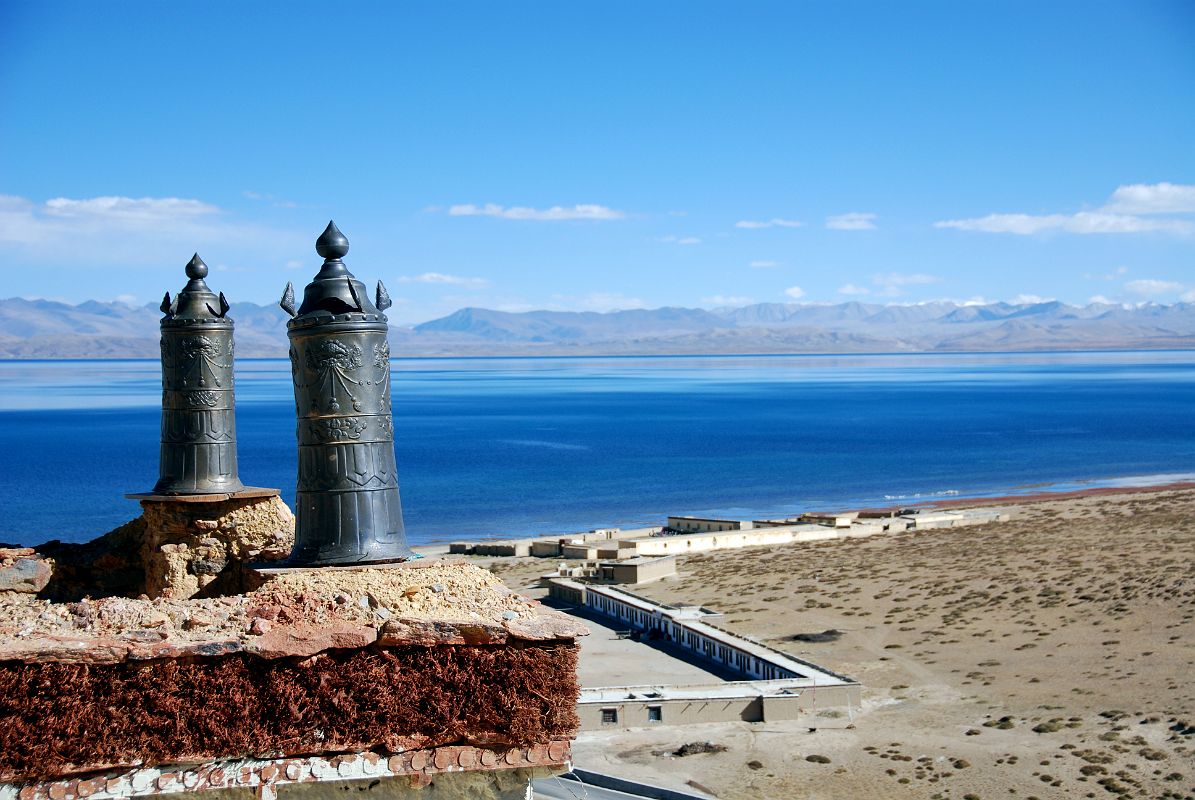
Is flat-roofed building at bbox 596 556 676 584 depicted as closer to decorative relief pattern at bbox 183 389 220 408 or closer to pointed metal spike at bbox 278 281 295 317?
decorative relief pattern at bbox 183 389 220 408

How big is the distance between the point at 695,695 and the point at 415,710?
1856 cm

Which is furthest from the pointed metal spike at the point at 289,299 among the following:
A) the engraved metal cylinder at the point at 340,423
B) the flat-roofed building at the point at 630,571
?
the flat-roofed building at the point at 630,571

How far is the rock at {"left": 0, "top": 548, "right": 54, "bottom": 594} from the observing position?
948 cm

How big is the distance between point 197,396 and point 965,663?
2148cm

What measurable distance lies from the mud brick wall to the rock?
15.6ft

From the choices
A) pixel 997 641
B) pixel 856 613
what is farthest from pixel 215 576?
pixel 856 613

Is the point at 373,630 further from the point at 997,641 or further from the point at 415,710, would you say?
the point at 997,641

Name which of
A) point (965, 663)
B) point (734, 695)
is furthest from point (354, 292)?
point (965, 663)

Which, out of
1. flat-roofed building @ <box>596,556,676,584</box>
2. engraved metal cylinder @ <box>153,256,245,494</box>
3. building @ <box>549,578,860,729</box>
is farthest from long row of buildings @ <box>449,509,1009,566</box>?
engraved metal cylinder @ <box>153,256,245,494</box>

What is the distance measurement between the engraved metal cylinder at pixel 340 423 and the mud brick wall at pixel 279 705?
1293 millimetres

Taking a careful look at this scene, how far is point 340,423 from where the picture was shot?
21.9ft

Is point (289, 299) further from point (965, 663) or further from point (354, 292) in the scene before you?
point (965, 663)

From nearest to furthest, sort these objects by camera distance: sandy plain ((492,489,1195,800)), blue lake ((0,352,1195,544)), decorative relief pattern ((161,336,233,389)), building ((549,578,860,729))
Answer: decorative relief pattern ((161,336,233,389))
sandy plain ((492,489,1195,800))
building ((549,578,860,729))
blue lake ((0,352,1195,544))

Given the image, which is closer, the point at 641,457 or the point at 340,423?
the point at 340,423
